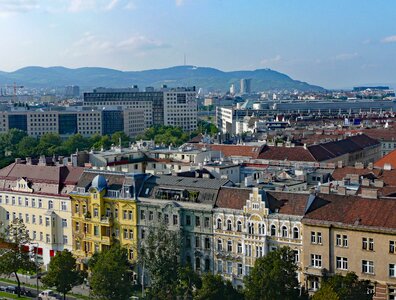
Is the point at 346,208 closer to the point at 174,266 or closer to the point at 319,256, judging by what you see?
the point at 319,256

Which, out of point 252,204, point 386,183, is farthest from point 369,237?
point 386,183

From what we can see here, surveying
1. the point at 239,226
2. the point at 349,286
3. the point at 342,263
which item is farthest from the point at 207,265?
the point at 349,286

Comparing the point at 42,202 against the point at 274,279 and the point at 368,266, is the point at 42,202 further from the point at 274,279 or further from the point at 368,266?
the point at 368,266

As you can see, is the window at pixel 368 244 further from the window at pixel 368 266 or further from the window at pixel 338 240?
the window at pixel 338 240

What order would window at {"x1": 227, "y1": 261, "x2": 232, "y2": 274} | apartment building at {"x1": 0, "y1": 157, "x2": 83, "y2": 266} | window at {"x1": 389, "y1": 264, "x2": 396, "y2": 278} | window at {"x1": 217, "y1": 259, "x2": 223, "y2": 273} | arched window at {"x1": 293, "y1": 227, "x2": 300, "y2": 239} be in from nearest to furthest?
window at {"x1": 389, "y1": 264, "x2": 396, "y2": 278}, arched window at {"x1": 293, "y1": 227, "x2": 300, "y2": 239}, window at {"x1": 227, "y1": 261, "x2": 232, "y2": 274}, window at {"x1": 217, "y1": 259, "x2": 223, "y2": 273}, apartment building at {"x1": 0, "y1": 157, "x2": 83, "y2": 266}

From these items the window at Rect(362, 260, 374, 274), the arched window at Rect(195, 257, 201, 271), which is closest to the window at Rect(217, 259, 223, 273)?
the arched window at Rect(195, 257, 201, 271)

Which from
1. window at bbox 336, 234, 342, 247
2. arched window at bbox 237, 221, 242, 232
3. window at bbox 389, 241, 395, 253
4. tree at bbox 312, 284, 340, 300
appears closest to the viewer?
tree at bbox 312, 284, 340, 300

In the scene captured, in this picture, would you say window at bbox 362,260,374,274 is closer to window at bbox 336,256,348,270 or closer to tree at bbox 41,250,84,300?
window at bbox 336,256,348,270
